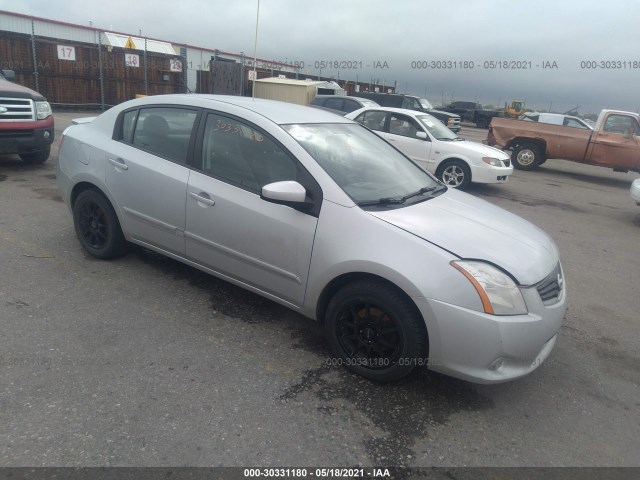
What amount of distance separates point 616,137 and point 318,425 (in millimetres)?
13064

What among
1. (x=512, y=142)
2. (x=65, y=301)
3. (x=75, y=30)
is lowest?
(x=65, y=301)

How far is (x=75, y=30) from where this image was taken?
1980 centimetres

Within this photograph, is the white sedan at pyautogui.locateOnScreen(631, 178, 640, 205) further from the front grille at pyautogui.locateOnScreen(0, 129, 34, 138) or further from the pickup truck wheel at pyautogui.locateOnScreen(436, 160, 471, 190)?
the front grille at pyautogui.locateOnScreen(0, 129, 34, 138)

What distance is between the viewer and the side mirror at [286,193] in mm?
2850

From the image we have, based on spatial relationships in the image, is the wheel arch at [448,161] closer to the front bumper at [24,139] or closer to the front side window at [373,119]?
the front side window at [373,119]

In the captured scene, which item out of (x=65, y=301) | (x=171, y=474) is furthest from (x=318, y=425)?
(x=65, y=301)

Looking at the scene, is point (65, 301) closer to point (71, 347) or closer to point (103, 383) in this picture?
point (71, 347)

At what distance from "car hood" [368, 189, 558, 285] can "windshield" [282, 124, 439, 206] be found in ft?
0.80

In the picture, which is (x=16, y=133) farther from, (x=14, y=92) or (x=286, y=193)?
(x=286, y=193)

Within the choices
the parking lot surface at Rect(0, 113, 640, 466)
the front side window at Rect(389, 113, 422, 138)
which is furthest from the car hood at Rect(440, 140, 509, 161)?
the parking lot surface at Rect(0, 113, 640, 466)

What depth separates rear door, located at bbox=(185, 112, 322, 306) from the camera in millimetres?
3025

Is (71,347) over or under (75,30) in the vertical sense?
under

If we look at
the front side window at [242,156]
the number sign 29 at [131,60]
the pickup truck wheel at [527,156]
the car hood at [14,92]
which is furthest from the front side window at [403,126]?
the number sign 29 at [131,60]

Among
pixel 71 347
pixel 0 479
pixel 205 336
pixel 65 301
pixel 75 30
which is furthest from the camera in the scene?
pixel 75 30
